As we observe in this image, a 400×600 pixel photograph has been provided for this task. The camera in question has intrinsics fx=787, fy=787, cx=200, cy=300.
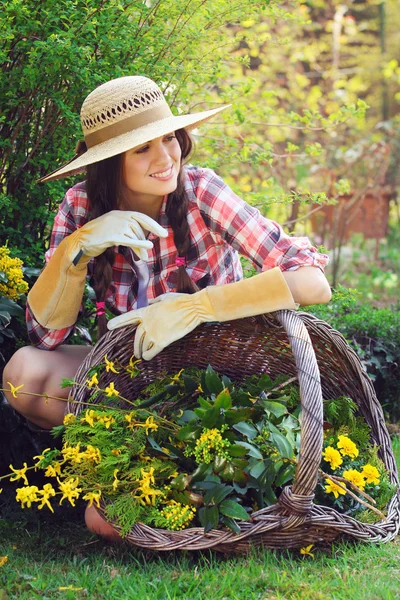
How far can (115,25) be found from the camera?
2617mm

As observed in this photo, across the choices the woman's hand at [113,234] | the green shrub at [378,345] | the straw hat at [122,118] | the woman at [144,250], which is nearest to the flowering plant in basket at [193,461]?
the woman at [144,250]

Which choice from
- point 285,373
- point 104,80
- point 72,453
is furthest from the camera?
point 104,80

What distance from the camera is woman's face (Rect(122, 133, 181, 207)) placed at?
230 cm

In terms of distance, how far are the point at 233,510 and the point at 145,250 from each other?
768 mm

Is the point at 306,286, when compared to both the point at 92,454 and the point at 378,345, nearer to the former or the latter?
the point at 92,454

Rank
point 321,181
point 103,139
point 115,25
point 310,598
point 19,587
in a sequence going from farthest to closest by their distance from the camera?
1. point 321,181
2. point 115,25
3. point 103,139
4. point 19,587
5. point 310,598

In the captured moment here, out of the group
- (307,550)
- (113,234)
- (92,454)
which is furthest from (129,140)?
(307,550)

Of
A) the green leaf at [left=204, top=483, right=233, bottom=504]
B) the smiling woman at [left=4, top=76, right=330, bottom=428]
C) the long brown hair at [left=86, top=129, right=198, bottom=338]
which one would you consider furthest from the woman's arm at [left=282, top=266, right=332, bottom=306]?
the green leaf at [left=204, top=483, right=233, bottom=504]

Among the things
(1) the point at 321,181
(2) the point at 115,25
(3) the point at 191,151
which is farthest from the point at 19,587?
(1) the point at 321,181

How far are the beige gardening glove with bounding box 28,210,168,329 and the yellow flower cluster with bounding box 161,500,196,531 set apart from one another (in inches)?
27.7

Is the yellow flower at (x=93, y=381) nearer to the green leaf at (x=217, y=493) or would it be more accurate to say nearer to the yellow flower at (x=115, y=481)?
the yellow flower at (x=115, y=481)

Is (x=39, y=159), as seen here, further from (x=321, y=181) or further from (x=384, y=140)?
(x=384, y=140)

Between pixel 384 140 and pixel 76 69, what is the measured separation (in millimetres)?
5123

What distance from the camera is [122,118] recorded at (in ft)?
7.43
